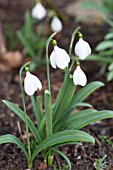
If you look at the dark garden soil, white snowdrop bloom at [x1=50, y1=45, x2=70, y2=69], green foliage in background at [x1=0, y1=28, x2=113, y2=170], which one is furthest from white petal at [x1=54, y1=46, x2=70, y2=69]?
the dark garden soil

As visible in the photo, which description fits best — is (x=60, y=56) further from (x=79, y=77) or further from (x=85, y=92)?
(x=85, y=92)

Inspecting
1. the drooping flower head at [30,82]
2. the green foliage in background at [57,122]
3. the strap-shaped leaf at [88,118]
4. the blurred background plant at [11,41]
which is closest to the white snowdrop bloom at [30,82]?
the drooping flower head at [30,82]

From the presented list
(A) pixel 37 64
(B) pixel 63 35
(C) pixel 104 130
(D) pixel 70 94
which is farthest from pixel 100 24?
(D) pixel 70 94

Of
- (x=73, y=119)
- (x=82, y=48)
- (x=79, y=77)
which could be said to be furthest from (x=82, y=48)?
(x=73, y=119)

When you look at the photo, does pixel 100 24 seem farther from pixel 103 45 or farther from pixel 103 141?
pixel 103 141

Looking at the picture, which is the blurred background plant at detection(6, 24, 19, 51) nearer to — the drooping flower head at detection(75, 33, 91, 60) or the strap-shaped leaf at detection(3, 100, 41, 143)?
the strap-shaped leaf at detection(3, 100, 41, 143)

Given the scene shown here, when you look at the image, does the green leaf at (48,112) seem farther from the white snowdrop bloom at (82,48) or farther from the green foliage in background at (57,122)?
the white snowdrop bloom at (82,48)
